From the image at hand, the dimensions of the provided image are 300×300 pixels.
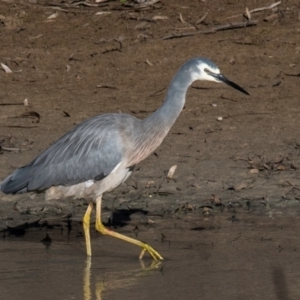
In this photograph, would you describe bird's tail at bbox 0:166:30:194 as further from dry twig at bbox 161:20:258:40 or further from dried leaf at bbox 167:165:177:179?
dry twig at bbox 161:20:258:40

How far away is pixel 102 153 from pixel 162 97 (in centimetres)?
327

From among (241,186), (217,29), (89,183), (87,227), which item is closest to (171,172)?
(241,186)

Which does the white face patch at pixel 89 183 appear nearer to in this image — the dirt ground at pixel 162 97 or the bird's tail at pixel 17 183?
the bird's tail at pixel 17 183

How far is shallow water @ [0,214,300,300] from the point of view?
735cm

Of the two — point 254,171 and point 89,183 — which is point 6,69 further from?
point 89,183

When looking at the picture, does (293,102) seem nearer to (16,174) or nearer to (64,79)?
(64,79)

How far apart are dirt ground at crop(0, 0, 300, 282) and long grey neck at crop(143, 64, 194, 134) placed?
914 millimetres

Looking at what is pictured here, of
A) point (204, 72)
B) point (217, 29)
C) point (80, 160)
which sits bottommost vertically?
point (217, 29)

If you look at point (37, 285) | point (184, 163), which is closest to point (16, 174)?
point (37, 285)

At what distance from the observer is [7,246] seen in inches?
332

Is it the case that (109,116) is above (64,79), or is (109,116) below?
above

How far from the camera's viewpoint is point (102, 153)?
27.9 ft

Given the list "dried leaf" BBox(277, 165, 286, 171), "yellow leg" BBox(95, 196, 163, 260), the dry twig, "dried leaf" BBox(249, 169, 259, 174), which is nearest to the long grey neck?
"yellow leg" BBox(95, 196, 163, 260)

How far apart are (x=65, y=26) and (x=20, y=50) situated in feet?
2.51
